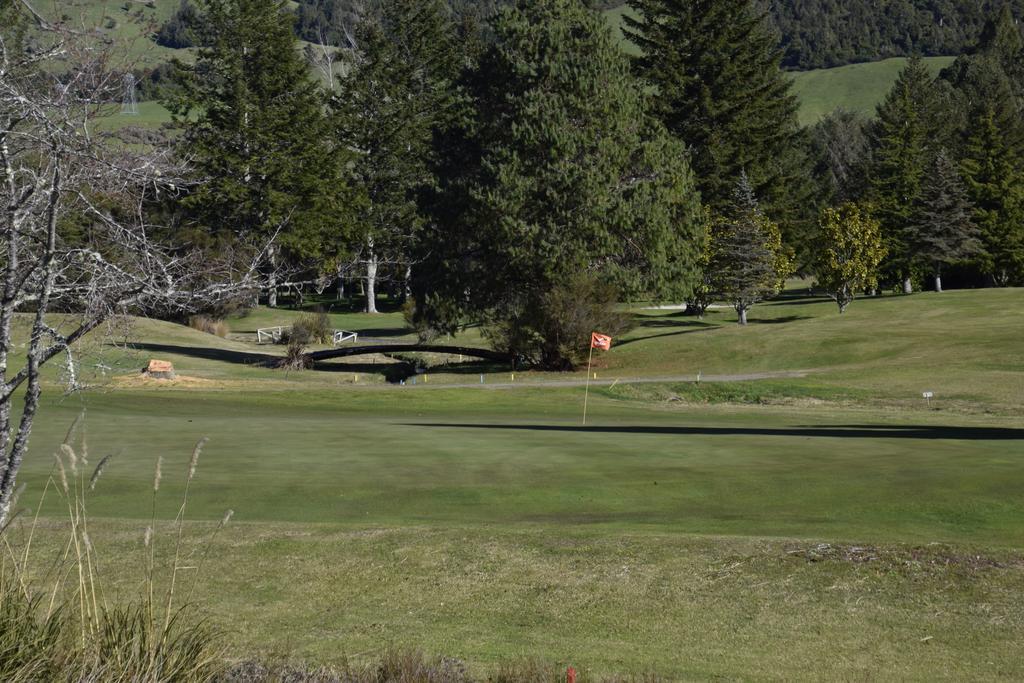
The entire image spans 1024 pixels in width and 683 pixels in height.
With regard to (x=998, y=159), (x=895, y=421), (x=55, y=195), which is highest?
(x=998, y=159)

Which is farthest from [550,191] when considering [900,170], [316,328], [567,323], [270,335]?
[900,170]

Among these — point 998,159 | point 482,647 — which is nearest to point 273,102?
point 998,159

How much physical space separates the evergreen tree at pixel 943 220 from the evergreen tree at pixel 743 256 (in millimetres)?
14786

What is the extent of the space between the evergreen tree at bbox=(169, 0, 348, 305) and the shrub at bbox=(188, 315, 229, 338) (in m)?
4.05

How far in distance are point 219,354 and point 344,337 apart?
15538 mm

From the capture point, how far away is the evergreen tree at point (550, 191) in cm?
4869

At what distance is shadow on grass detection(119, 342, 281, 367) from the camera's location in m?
55.4

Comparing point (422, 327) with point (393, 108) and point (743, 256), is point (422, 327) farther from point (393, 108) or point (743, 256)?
point (393, 108)

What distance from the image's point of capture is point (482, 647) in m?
9.50

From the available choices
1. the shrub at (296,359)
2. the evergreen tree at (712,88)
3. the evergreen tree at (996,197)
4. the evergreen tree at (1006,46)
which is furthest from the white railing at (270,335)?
the evergreen tree at (1006,46)

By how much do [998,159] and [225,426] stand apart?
70.2 metres

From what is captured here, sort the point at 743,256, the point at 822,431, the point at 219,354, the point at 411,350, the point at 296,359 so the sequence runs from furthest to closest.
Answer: the point at 743,256, the point at 411,350, the point at 219,354, the point at 296,359, the point at 822,431

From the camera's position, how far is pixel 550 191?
4869cm

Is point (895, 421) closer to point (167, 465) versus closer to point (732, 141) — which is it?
point (167, 465)
